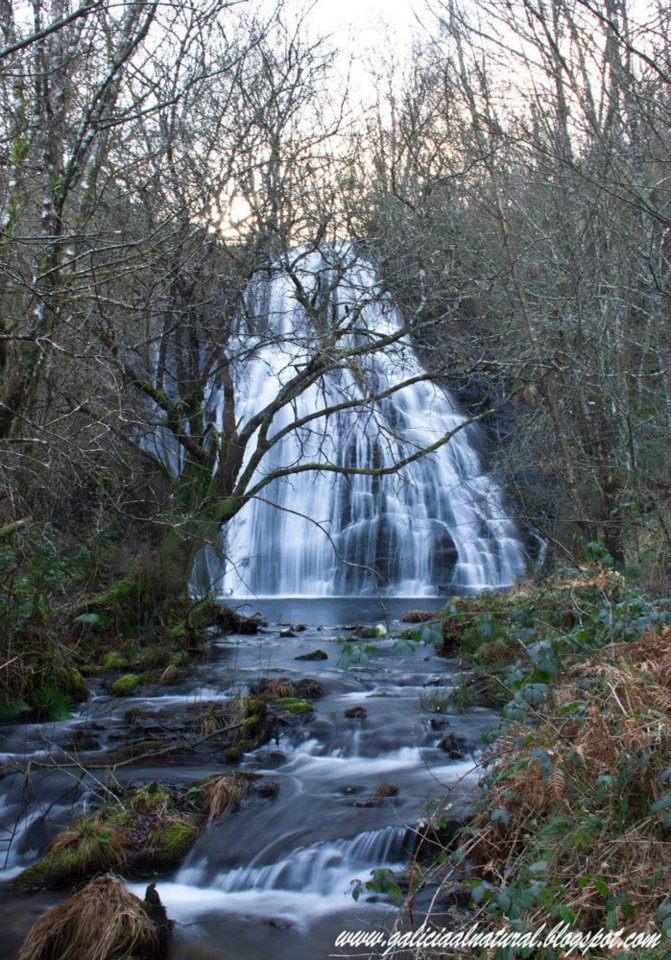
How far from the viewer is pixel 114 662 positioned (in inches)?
380

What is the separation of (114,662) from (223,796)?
13.9ft

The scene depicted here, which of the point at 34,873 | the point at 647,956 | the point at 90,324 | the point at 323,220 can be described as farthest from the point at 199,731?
the point at 323,220

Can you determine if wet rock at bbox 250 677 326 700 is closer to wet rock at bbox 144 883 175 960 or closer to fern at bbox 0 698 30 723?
fern at bbox 0 698 30 723

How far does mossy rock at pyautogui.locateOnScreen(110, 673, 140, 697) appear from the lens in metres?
8.64

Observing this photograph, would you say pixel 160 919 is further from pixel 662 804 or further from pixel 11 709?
pixel 11 709

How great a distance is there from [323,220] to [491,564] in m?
9.76

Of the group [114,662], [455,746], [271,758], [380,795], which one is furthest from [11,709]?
[455,746]

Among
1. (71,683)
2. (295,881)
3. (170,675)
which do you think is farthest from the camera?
(170,675)

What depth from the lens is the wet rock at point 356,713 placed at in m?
7.78

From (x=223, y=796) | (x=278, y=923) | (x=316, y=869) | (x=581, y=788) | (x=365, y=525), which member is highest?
(x=365, y=525)

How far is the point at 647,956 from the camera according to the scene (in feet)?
9.22

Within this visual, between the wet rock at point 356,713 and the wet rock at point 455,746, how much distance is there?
1041 millimetres

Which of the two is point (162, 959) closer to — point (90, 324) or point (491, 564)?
point (90, 324)

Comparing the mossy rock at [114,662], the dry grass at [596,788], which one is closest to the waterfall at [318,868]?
the dry grass at [596,788]
